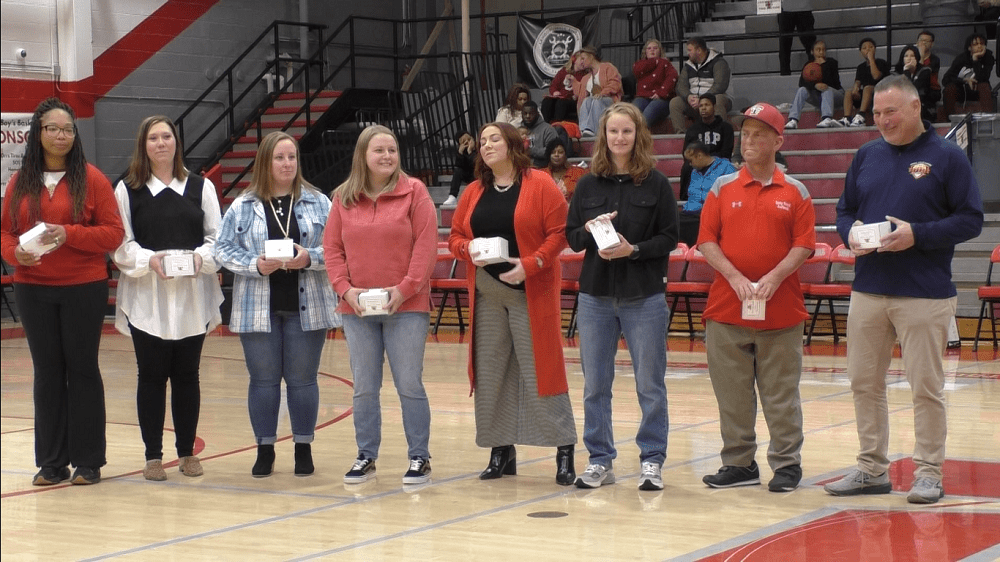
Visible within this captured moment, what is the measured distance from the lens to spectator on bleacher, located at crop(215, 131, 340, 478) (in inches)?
203

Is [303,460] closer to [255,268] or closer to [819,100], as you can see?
[255,268]

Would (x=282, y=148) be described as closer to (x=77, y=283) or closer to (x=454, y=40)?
(x=77, y=283)

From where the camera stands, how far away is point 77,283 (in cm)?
498

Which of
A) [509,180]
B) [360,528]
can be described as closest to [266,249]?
[509,180]

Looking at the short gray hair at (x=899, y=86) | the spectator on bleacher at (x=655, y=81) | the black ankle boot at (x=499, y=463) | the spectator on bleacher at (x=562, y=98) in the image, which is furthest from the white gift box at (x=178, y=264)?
the spectator on bleacher at (x=562, y=98)

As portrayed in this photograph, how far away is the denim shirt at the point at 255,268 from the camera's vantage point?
16.9 feet

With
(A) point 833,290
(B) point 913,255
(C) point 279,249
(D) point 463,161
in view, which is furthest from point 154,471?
(D) point 463,161

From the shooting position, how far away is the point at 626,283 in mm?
4824

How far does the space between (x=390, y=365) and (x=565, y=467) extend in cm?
83

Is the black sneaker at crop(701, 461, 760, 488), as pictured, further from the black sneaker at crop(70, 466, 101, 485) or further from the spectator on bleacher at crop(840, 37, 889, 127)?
the spectator on bleacher at crop(840, 37, 889, 127)

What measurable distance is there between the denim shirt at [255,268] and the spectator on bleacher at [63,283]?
469 millimetres

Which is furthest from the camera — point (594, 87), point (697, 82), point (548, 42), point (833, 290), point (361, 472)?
point (548, 42)

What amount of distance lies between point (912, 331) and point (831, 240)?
23.7ft

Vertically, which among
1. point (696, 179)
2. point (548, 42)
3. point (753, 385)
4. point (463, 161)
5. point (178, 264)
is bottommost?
point (753, 385)
